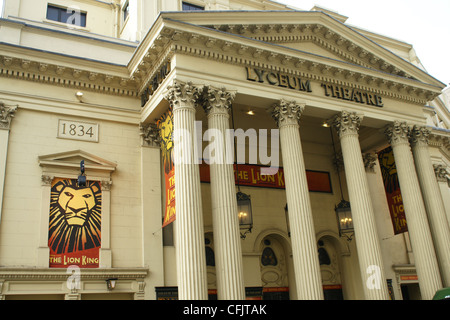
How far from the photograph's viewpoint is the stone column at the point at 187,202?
40.1 ft

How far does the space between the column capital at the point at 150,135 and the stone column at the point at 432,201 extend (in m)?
10.1

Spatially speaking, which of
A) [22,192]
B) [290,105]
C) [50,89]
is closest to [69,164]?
[22,192]

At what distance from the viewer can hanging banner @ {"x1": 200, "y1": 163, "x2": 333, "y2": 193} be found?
58.6 ft

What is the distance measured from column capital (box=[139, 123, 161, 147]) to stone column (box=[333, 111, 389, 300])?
6485 mm

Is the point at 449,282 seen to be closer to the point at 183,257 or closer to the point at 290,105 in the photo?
the point at 290,105

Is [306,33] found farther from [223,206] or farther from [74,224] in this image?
[74,224]

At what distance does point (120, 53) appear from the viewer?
1731cm

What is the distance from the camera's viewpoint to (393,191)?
1891cm

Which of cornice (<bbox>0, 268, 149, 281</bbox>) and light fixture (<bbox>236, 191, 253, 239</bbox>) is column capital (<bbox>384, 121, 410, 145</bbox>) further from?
cornice (<bbox>0, 268, 149, 281</bbox>)

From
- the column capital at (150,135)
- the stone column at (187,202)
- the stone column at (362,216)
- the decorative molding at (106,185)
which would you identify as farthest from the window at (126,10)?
the stone column at (362,216)

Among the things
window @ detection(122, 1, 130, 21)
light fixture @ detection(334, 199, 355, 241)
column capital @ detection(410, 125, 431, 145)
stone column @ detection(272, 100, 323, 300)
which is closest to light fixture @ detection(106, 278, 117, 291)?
stone column @ detection(272, 100, 323, 300)

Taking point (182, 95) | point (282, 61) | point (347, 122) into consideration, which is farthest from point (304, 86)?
point (182, 95)

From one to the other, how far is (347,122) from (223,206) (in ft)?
20.7

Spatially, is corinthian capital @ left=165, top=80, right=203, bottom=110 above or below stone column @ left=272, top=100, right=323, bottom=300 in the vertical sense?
above
